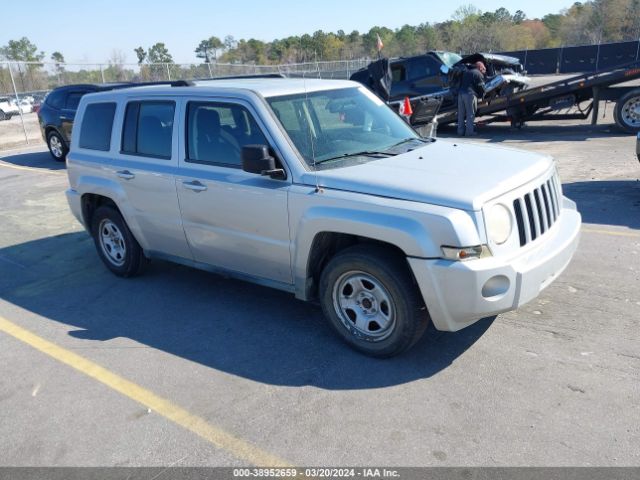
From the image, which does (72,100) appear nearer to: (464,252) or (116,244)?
(116,244)

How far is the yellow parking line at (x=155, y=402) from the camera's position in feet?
10.3

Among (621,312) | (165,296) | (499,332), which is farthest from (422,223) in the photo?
(165,296)

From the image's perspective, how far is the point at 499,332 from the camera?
4230 mm

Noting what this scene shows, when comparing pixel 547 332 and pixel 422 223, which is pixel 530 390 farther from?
pixel 422 223

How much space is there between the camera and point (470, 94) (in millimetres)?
13227

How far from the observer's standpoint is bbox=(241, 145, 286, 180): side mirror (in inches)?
157

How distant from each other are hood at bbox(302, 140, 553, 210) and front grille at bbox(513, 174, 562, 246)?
11cm

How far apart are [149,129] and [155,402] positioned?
264cm

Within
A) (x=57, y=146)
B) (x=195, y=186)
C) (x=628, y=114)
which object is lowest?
(x=57, y=146)

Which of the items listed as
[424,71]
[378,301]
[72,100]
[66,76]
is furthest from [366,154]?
[66,76]

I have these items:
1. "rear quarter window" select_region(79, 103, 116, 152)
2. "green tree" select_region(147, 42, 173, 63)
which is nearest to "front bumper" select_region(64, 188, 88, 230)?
"rear quarter window" select_region(79, 103, 116, 152)

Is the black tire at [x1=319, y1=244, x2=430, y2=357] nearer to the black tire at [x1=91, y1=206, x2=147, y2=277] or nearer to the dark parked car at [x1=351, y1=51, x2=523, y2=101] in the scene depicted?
the black tire at [x1=91, y1=206, x2=147, y2=277]

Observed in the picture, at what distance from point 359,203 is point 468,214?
726mm

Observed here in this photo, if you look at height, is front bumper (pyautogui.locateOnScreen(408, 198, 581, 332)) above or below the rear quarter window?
below
